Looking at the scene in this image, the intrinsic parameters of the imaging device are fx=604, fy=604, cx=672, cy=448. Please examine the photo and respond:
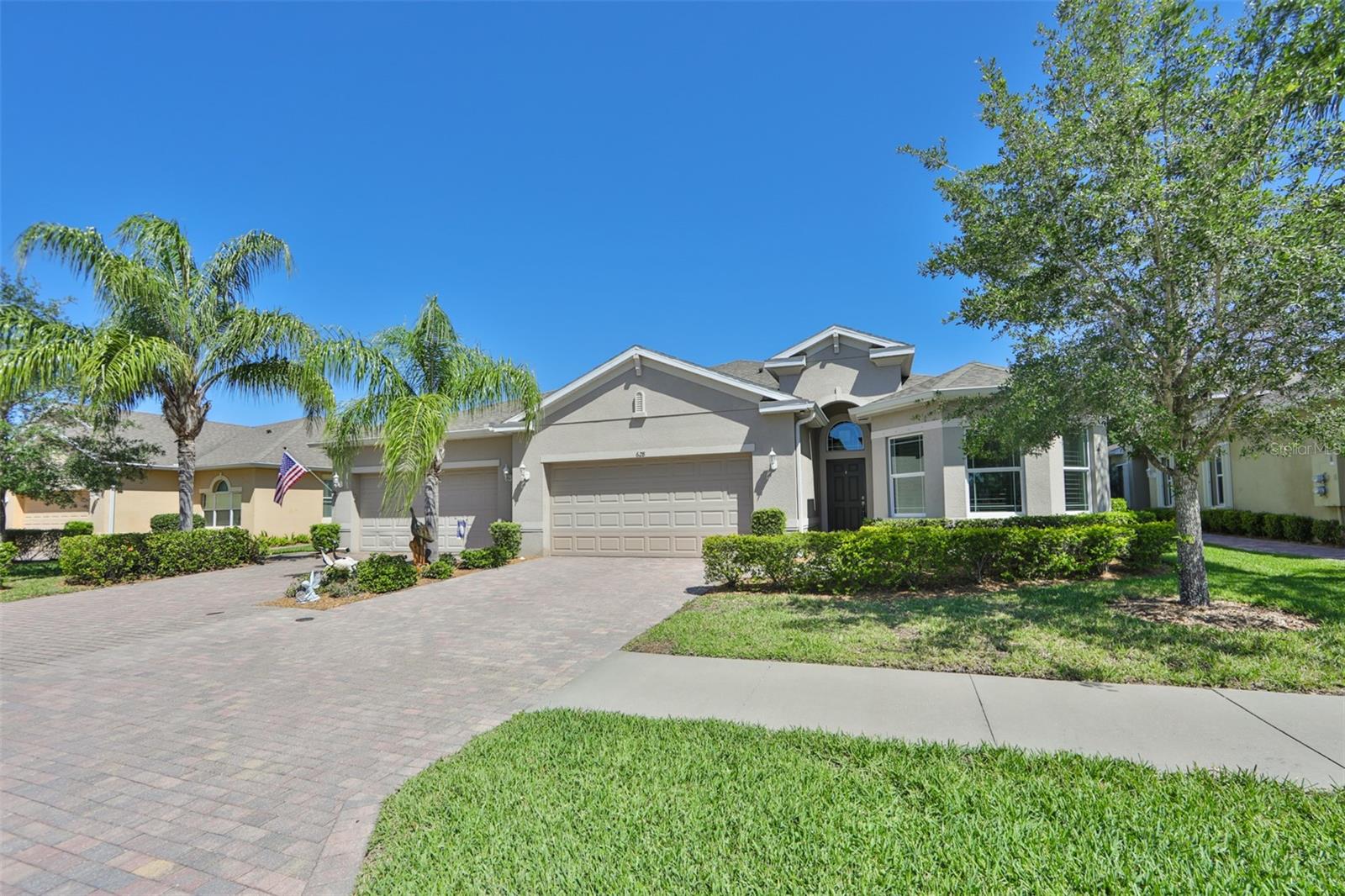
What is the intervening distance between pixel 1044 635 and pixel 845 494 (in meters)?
11.5

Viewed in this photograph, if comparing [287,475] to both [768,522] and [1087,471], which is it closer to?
[768,522]

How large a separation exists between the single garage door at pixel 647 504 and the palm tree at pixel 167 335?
20.8 feet

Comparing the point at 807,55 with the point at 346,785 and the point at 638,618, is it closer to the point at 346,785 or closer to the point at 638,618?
the point at 638,618

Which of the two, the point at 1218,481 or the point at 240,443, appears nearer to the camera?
the point at 1218,481

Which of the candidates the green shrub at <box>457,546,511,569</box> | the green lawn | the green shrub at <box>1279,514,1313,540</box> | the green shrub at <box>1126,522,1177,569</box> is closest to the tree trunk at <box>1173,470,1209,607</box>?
the green lawn

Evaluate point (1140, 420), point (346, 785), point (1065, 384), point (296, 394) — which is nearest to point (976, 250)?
point (1065, 384)

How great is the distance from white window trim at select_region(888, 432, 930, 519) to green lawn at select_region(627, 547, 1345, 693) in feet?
16.0

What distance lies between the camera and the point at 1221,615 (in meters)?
6.94

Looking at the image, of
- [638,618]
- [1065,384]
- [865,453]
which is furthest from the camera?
[865,453]

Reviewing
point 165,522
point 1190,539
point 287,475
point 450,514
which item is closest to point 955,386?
point 1190,539

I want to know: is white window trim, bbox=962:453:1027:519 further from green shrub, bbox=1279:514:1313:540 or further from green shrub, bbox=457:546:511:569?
green shrub, bbox=457:546:511:569

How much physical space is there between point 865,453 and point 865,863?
617 inches

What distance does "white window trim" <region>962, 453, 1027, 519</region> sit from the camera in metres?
12.9

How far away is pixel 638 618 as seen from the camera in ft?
27.8
